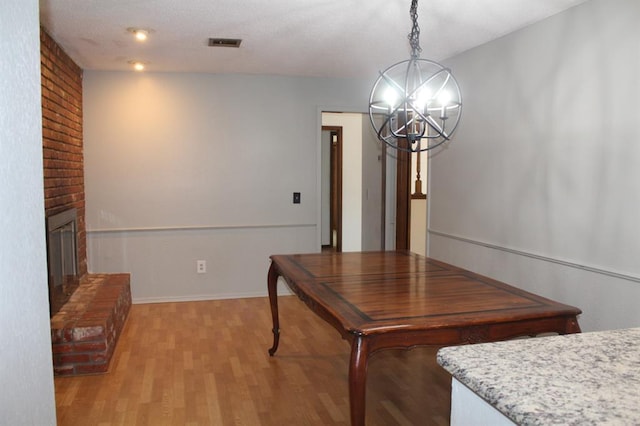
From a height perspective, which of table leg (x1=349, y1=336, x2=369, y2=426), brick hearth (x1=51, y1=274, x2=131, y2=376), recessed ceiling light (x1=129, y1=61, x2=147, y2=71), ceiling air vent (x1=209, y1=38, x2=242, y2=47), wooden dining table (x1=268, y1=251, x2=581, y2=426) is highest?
ceiling air vent (x1=209, y1=38, x2=242, y2=47)

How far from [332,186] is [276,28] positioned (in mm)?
4774

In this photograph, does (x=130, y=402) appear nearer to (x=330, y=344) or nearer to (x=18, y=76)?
(x=330, y=344)

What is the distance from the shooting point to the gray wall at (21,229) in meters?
0.94

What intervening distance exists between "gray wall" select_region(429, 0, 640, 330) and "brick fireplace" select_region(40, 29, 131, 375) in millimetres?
2758

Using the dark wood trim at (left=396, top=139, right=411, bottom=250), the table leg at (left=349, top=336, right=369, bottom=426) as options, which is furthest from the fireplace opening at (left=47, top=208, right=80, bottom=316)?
the dark wood trim at (left=396, top=139, right=411, bottom=250)

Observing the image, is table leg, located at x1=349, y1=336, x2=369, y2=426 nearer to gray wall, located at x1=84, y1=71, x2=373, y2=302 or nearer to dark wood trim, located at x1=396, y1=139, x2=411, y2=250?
gray wall, located at x1=84, y1=71, x2=373, y2=302

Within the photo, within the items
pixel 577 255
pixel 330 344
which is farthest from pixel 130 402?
pixel 577 255

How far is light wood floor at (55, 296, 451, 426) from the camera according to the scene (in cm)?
269

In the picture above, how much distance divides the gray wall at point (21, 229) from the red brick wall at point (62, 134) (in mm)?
2466

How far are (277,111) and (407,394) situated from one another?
3.10 metres

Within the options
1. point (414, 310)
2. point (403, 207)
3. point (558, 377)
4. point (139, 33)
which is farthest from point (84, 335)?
point (403, 207)

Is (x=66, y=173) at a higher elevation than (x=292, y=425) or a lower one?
higher

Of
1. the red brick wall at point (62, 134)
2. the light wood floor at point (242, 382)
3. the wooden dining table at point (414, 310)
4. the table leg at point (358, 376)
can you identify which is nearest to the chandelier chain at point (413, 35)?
the wooden dining table at point (414, 310)

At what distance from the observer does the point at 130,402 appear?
112 inches
